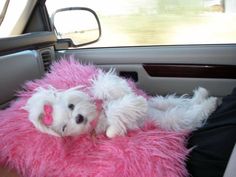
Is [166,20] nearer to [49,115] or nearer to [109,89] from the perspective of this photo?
[109,89]

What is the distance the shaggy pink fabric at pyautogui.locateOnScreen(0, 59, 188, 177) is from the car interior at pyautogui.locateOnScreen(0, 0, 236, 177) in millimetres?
359

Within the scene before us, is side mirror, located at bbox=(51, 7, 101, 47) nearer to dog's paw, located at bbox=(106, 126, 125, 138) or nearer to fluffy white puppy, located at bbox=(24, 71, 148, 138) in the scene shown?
fluffy white puppy, located at bbox=(24, 71, 148, 138)

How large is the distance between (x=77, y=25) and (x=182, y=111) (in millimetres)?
1230

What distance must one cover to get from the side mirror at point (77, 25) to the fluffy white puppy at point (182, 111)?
2.87 ft

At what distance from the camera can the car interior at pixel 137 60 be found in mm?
1757

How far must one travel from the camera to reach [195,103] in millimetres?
1688

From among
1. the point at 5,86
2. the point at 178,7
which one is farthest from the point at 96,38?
the point at 5,86

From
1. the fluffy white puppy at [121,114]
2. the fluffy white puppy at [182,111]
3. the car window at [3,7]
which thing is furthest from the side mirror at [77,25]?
the fluffy white puppy at [121,114]

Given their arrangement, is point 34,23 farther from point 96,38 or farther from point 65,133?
point 65,133

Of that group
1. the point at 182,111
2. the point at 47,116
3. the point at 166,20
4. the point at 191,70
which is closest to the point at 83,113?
the point at 47,116

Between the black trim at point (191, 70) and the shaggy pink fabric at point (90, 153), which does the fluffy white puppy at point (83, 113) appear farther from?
the black trim at point (191, 70)

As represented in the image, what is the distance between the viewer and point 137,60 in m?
2.15

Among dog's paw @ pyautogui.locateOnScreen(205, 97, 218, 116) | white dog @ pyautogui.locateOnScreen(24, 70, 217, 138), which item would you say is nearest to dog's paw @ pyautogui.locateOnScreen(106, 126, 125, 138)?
white dog @ pyautogui.locateOnScreen(24, 70, 217, 138)

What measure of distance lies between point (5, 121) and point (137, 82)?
0.99m
